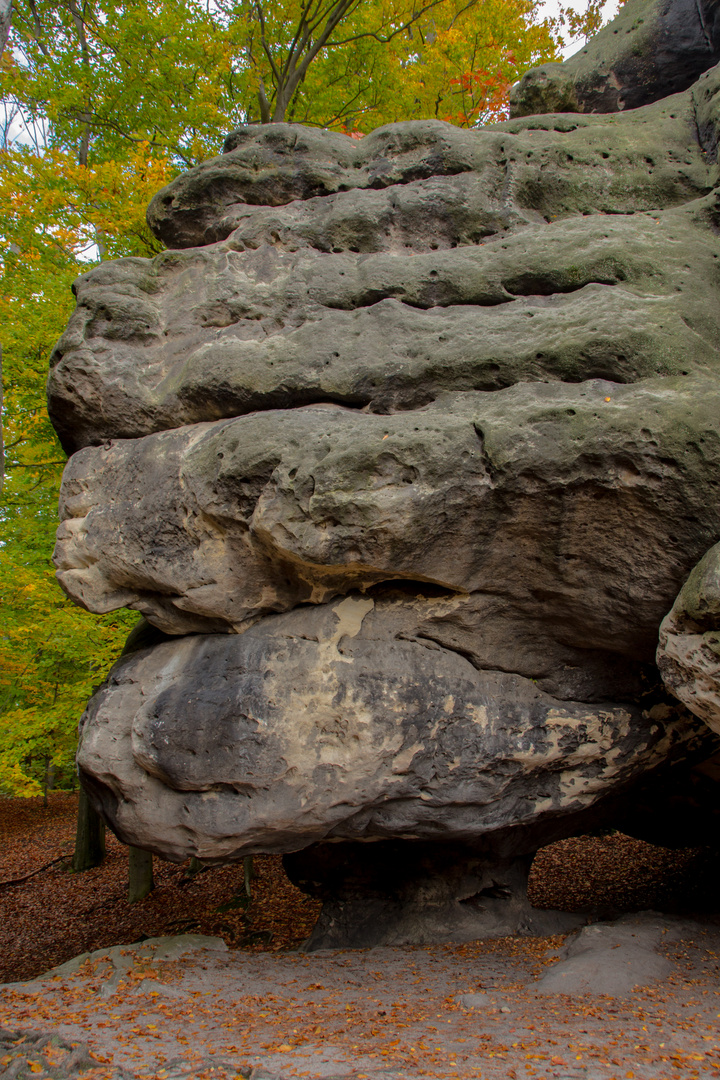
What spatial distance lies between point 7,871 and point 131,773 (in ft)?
30.1

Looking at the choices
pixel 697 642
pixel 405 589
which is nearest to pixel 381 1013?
pixel 405 589

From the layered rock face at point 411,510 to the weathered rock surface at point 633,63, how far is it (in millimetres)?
1147

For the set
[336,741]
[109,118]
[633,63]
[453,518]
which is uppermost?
[109,118]

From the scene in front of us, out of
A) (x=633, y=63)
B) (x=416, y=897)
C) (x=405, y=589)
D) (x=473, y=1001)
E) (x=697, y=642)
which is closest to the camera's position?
(x=697, y=642)

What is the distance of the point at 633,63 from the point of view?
8.34 m

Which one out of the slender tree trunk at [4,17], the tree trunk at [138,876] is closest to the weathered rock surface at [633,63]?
the slender tree trunk at [4,17]

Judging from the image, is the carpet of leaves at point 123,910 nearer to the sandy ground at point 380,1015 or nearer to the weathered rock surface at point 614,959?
the sandy ground at point 380,1015

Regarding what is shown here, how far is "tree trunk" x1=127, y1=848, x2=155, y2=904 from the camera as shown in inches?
397

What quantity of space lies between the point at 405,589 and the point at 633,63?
741cm

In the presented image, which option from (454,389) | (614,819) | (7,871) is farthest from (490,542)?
(7,871)

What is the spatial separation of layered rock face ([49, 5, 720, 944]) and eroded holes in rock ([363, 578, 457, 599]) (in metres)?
0.02

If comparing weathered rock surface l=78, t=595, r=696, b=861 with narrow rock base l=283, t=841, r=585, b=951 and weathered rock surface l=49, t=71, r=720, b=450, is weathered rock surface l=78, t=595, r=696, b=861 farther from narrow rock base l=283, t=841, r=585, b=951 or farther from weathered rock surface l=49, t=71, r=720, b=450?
weathered rock surface l=49, t=71, r=720, b=450

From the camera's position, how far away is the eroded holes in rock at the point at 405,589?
19.7 feet

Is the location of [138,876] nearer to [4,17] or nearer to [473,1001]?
[473,1001]
